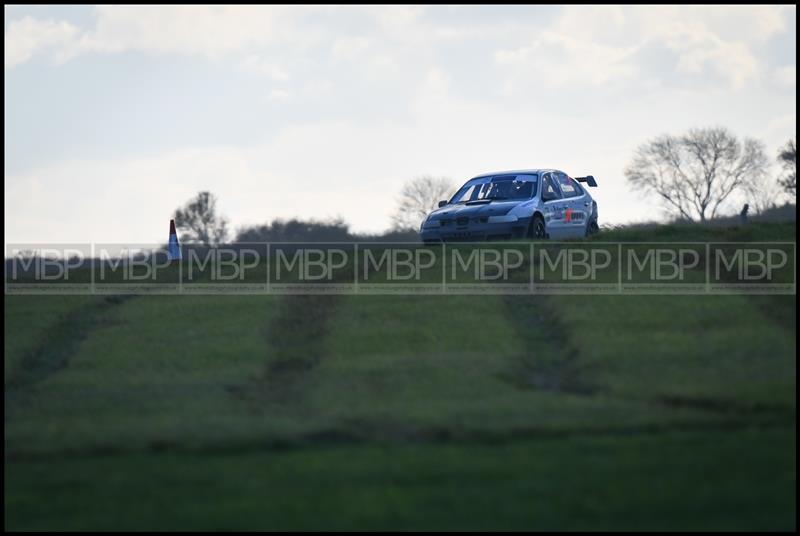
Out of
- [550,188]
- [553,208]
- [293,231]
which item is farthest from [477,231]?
[293,231]

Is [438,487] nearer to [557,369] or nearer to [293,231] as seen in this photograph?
[557,369]

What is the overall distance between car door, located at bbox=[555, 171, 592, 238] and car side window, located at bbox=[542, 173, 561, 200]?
0.20 metres

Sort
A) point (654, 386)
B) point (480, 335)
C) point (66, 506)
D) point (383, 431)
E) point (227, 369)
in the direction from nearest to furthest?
point (66, 506) → point (383, 431) → point (654, 386) → point (227, 369) → point (480, 335)

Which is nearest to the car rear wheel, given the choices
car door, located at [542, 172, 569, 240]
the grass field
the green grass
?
car door, located at [542, 172, 569, 240]

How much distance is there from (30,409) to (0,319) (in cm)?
425

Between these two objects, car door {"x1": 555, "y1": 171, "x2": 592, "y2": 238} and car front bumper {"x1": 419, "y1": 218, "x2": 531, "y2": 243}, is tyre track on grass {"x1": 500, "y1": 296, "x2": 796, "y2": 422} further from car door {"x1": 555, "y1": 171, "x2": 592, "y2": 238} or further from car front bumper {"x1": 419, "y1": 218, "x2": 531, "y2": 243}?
car door {"x1": 555, "y1": 171, "x2": 592, "y2": 238}

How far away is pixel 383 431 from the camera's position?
9.30 meters

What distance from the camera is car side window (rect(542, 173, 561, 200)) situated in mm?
21125

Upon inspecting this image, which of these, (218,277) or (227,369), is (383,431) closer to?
(227,369)

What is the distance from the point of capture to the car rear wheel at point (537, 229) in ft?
66.1

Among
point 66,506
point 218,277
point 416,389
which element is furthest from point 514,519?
point 218,277

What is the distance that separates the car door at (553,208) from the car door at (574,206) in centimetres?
10

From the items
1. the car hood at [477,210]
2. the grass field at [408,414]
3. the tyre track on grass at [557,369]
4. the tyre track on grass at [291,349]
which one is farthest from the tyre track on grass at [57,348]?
the car hood at [477,210]

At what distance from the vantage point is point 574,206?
71.9 feet
